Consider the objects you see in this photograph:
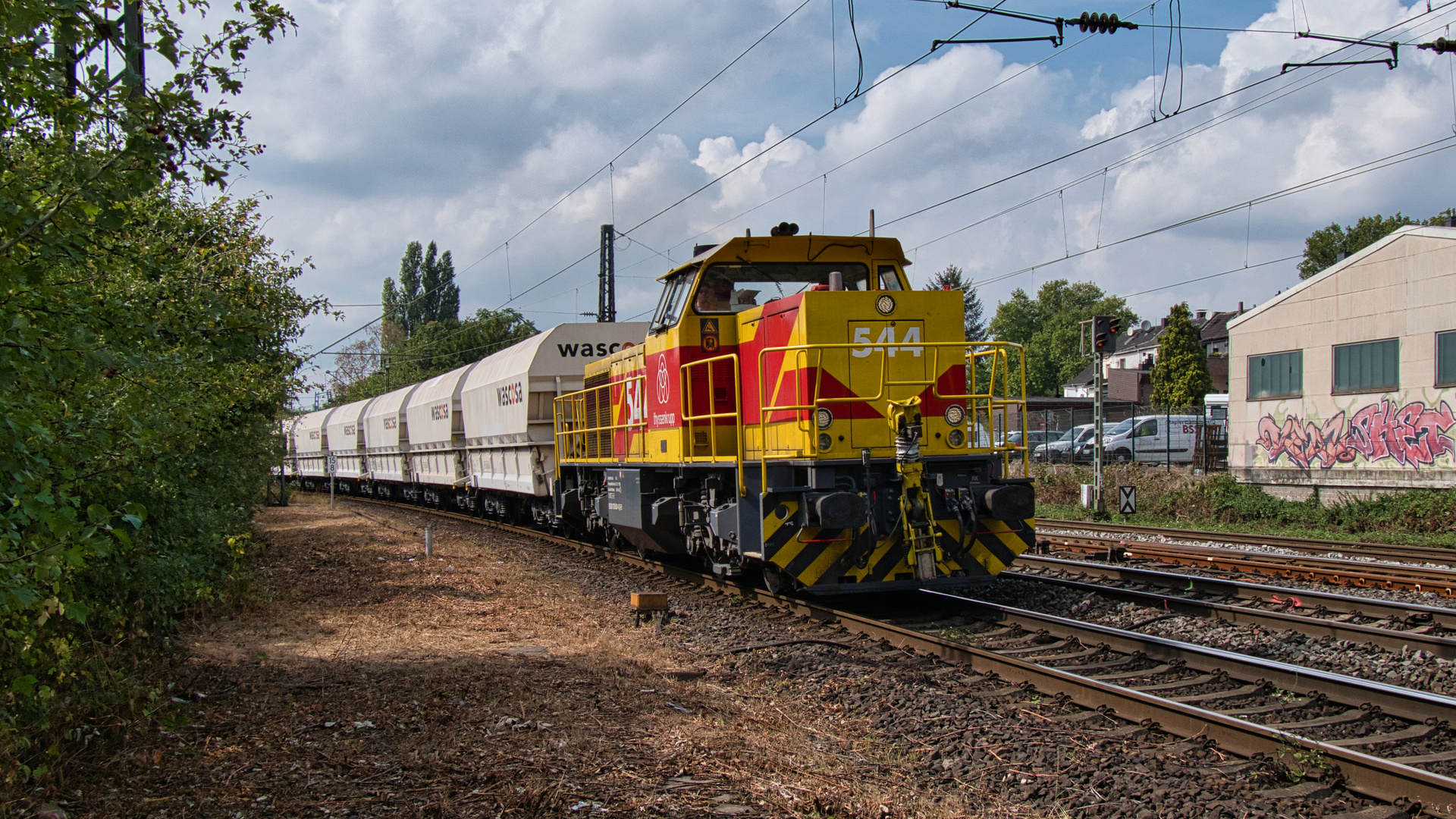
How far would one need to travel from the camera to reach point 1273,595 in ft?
29.4

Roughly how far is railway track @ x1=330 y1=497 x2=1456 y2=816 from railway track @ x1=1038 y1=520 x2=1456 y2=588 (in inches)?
188

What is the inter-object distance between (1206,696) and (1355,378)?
1525 cm

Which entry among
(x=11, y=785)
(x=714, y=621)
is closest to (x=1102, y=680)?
(x=714, y=621)

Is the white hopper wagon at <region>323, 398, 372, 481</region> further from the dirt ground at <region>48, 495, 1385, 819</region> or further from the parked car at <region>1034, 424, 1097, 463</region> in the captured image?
the dirt ground at <region>48, 495, 1385, 819</region>

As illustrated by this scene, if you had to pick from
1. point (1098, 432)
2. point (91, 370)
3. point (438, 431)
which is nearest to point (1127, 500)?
point (1098, 432)

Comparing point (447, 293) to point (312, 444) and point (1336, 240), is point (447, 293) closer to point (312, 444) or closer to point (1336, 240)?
point (312, 444)

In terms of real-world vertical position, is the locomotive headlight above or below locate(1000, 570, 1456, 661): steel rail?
above

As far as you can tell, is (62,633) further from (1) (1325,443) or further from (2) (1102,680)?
(1) (1325,443)

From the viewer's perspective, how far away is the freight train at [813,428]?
7.65 metres

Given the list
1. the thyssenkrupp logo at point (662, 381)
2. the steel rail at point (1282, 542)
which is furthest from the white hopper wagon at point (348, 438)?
the thyssenkrupp logo at point (662, 381)

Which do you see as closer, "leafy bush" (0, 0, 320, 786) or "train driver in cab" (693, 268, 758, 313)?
"leafy bush" (0, 0, 320, 786)

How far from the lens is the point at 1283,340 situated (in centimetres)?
1922

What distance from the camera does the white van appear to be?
31344mm

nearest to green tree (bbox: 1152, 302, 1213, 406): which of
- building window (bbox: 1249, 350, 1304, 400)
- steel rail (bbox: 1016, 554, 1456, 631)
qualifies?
building window (bbox: 1249, 350, 1304, 400)
